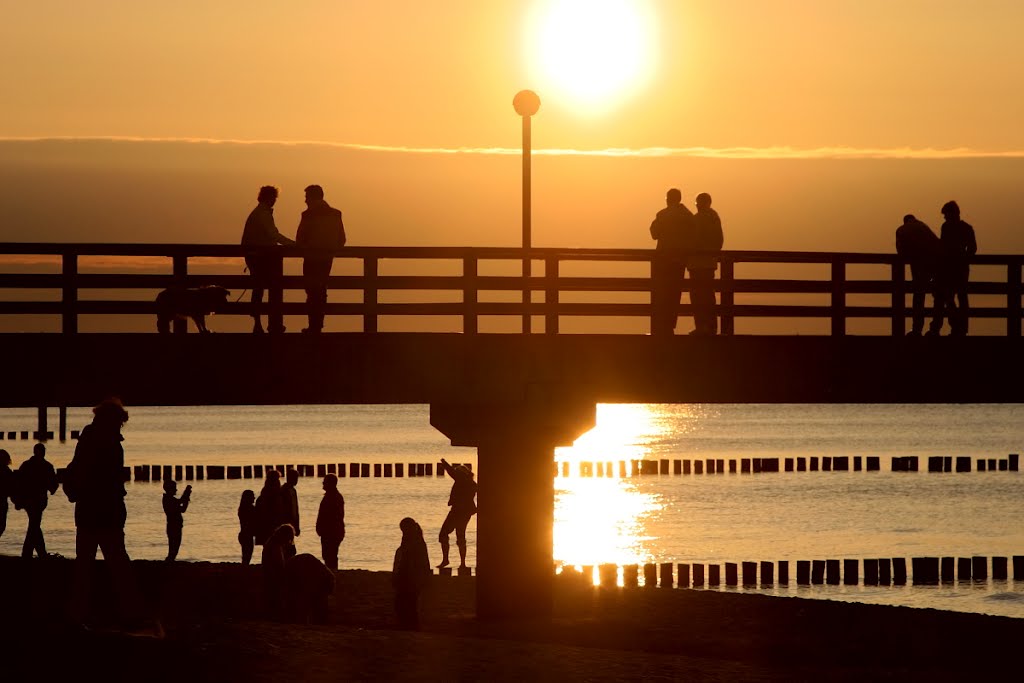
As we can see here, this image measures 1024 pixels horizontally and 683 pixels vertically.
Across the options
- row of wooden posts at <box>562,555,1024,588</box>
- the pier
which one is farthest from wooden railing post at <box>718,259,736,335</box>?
row of wooden posts at <box>562,555,1024,588</box>

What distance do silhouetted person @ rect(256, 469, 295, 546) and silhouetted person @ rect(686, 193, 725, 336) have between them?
6128 mm

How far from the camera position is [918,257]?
2122cm

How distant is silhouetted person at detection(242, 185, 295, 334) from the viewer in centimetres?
1989

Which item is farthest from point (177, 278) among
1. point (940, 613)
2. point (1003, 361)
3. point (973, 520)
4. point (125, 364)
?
point (973, 520)

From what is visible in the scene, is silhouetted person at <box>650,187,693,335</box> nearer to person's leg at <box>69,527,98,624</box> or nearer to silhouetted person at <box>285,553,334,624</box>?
silhouetted person at <box>285,553,334,624</box>

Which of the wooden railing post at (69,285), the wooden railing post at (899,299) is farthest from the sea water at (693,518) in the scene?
the wooden railing post at (69,285)

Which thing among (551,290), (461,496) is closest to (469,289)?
(551,290)

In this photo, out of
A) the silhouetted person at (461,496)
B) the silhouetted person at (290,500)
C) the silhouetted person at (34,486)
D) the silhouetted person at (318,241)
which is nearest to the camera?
the silhouetted person at (318,241)

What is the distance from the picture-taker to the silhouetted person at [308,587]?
58.4 feet

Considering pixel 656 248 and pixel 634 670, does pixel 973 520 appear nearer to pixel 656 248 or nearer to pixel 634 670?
pixel 656 248

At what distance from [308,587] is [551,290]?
4.57 m

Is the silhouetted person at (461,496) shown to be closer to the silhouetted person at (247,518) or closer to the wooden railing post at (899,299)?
the silhouetted person at (247,518)

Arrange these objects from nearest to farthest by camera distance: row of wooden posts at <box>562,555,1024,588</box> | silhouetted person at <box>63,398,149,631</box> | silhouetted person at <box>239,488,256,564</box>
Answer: silhouetted person at <box>63,398,149,631</box>
silhouetted person at <box>239,488,256,564</box>
row of wooden posts at <box>562,555,1024,588</box>

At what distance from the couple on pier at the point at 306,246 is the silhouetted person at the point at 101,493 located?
606 cm
